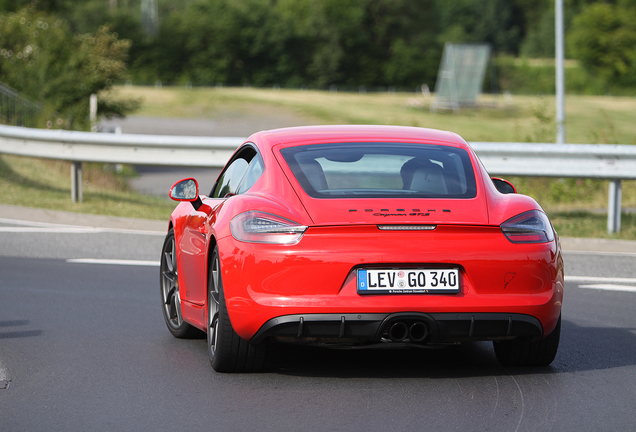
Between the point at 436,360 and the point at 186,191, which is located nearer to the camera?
the point at 436,360

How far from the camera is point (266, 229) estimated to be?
15.9 ft

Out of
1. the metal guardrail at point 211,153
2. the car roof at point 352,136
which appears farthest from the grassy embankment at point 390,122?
the car roof at point 352,136

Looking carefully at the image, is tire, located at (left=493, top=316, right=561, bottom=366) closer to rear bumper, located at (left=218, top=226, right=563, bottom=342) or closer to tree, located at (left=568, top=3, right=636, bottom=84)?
rear bumper, located at (left=218, top=226, right=563, bottom=342)

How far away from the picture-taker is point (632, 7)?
10600 centimetres

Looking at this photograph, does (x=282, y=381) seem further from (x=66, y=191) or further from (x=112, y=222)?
(x=66, y=191)

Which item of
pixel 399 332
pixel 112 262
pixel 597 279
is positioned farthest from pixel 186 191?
pixel 597 279

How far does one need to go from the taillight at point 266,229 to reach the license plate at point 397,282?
38 centimetres

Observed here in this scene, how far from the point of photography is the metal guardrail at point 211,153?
38.0ft

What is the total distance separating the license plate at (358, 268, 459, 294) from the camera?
474 centimetres

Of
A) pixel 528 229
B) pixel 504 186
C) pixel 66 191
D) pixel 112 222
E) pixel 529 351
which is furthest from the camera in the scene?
pixel 66 191

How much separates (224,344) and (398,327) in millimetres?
943

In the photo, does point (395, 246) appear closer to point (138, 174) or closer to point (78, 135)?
point (78, 135)

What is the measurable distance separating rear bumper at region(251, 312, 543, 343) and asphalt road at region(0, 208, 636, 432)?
0.95 ft

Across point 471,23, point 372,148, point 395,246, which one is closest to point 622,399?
point 395,246
